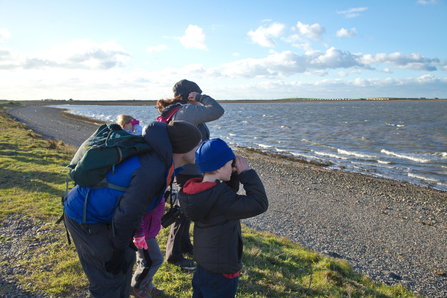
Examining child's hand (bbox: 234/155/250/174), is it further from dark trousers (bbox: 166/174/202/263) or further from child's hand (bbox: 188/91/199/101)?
child's hand (bbox: 188/91/199/101)

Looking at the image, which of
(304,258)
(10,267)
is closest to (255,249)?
(304,258)

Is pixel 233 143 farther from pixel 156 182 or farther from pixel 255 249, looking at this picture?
pixel 156 182

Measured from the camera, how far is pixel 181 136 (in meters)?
2.13

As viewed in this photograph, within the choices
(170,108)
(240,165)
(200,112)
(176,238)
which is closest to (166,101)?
(170,108)

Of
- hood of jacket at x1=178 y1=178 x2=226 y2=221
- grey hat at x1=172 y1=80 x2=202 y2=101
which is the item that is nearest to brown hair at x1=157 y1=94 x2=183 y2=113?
grey hat at x1=172 y1=80 x2=202 y2=101

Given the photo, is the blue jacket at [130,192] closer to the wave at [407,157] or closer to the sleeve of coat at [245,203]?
the sleeve of coat at [245,203]

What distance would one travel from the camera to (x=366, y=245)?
256 inches

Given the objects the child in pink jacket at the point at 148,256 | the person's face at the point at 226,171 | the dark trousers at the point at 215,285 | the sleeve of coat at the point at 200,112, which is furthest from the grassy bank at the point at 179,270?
the sleeve of coat at the point at 200,112

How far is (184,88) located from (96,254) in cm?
230

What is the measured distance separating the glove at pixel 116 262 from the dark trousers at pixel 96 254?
0.03 meters

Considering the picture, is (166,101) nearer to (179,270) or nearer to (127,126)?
(127,126)

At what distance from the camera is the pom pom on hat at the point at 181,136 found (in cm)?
212

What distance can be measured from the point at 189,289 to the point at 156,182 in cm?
188

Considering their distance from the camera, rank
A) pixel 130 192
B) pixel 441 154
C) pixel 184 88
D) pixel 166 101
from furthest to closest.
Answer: pixel 441 154
pixel 184 88
pixel 166 101
pixel 130 192
